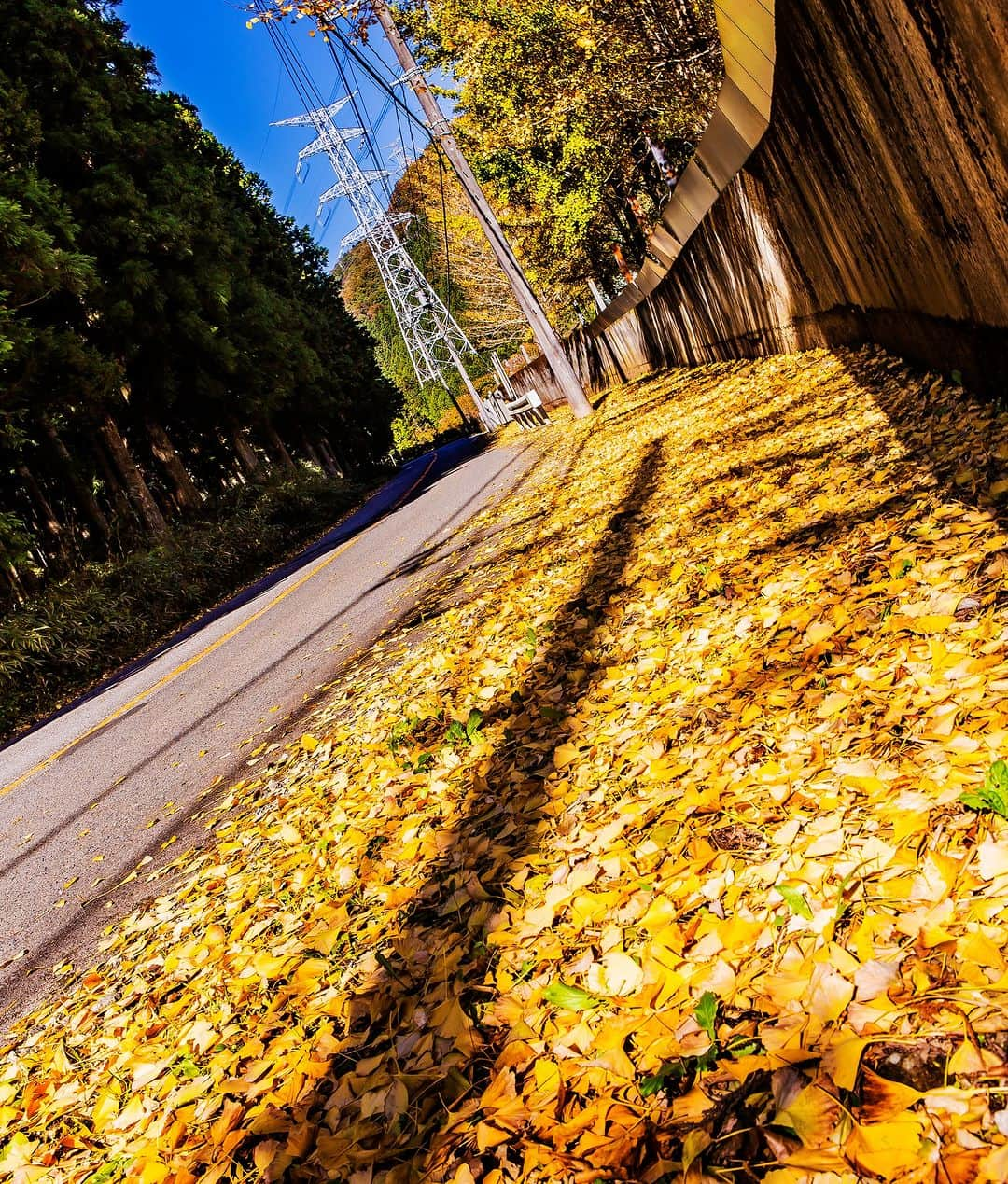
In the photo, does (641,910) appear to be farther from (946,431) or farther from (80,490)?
(80,490)

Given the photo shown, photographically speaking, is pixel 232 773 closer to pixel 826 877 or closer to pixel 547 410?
pixel 826 877

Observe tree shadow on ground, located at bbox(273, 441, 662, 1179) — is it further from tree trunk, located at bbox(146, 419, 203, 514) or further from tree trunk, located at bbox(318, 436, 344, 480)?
tree trunk, located at bbox(318, 436, 344, 480)

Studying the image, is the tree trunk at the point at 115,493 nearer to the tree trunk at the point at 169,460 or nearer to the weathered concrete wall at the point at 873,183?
the tree trunk at the point at 169,460

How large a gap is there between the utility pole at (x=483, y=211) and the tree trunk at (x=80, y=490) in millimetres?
10096

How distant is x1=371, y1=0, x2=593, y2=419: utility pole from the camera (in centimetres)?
1476

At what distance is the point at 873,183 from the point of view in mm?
3615

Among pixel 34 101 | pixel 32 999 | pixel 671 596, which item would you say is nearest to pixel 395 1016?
pixel 32 999

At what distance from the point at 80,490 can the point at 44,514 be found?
1.01m

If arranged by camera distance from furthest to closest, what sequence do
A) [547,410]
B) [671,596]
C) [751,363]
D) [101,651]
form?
[547,410] → [101,651] → [751,363] → [671,596]

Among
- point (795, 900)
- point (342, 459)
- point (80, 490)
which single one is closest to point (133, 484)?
point (80, 490)

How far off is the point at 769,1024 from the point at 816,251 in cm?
523

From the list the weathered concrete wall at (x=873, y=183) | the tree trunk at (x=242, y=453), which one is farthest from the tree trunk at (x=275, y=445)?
the weathered concrete wall at (x=873, y=183)

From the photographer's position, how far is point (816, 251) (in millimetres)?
5270

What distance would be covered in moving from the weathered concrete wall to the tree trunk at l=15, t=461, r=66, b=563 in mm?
15886
